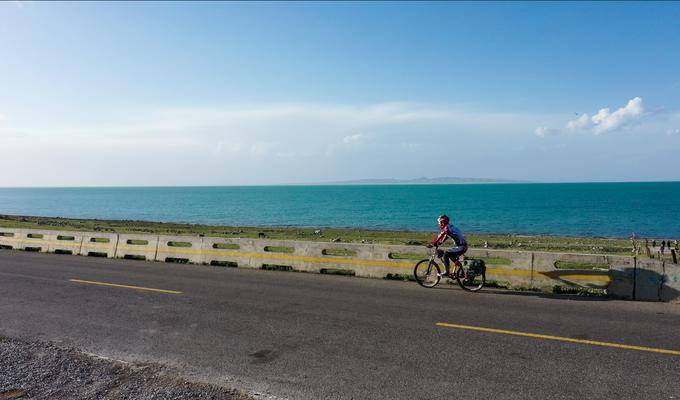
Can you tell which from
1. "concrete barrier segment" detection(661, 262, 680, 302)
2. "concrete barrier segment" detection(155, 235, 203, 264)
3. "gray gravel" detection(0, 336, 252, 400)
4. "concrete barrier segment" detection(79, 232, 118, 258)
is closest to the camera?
"gray gravel" detection(0, 336, 252, 400)

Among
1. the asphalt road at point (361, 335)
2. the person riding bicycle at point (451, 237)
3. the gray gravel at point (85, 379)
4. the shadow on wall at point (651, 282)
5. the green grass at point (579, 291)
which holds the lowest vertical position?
the gray gravel at point (85, 379)

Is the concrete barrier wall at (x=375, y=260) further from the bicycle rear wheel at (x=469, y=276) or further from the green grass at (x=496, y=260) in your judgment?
the bicycle rear wheel at (x=469, y=276)

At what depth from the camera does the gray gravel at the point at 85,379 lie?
552cm

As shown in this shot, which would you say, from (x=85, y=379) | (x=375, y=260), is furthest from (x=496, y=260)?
(x=85, y=379)

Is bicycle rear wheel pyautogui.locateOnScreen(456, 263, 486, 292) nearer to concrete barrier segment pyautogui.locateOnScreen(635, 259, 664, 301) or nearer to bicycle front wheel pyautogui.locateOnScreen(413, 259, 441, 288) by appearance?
bicycle front wheel pyautogui.locateOnScreen(413, 259, 441, 288)

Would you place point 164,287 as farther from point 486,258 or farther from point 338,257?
point 486,258

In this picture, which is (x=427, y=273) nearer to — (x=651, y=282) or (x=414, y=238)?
(x=651, y=282)

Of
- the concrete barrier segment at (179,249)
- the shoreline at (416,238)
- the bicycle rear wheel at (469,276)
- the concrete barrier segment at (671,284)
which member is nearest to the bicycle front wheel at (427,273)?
the bicycle rear wheel at (469,276)

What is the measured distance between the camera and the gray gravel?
5.52m

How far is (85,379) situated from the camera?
5.98m

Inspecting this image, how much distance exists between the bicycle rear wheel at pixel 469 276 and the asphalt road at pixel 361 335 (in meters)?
0.35

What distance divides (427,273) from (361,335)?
5207mm

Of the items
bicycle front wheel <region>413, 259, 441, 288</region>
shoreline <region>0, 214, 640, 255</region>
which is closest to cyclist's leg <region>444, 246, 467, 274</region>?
bicycle front wheel <region>413, 259, 441, 288</region>

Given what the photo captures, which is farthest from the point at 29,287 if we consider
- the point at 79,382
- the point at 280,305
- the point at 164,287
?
the point at 79,382
